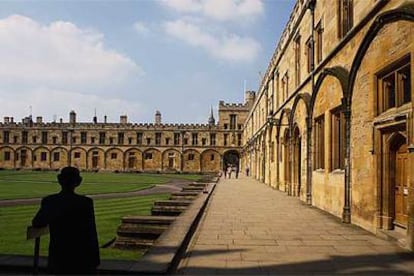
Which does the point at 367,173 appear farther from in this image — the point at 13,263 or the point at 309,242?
the point at 13,263

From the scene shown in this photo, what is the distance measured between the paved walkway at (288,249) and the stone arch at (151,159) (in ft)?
195

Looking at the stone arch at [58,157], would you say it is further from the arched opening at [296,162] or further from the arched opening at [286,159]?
the arched opening at [296,162]

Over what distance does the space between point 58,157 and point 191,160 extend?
21665mm

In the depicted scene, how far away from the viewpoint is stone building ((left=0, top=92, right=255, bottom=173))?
229 feet

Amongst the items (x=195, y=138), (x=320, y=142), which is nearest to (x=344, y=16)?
(x=320, y=142)

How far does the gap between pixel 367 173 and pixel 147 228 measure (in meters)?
4.64

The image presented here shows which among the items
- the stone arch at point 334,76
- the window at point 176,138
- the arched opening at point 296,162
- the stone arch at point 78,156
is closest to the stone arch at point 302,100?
the stone arch at point 334,76

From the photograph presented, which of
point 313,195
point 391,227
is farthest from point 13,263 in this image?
point 313,195

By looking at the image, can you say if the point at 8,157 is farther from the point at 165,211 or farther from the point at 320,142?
the point at 320,142

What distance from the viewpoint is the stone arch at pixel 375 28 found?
7046 millimetres

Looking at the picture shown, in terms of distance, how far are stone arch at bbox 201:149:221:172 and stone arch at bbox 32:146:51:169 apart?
985 inches

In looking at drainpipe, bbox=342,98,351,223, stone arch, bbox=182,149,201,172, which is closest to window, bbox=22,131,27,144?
stone arch, bbox=182,149,201,172

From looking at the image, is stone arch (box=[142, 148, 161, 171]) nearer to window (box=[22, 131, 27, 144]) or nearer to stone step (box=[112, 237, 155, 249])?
window (box=[22, 131, 27, 144])

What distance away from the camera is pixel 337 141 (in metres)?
12.0
